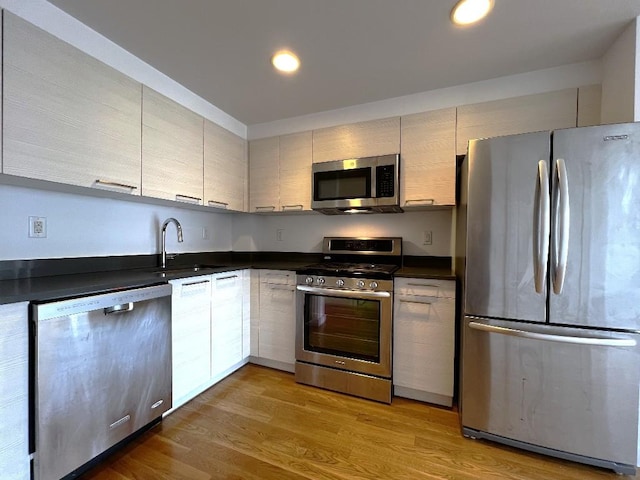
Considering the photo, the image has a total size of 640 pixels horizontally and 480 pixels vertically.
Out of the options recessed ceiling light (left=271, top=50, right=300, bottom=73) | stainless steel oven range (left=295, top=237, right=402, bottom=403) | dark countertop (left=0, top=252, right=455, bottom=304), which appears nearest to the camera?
dark countertop (left=0, top=252, right=455, bottom=304)

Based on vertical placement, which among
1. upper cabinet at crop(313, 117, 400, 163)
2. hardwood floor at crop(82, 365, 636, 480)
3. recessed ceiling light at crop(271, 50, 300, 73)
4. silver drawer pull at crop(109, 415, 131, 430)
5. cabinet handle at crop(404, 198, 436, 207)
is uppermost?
recessed ceiling light at crop(271, 50, 300, 73)

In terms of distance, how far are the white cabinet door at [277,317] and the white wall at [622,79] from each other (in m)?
2.29

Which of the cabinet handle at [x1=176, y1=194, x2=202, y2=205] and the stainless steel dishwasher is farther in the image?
the cabinet handle at [x1=176, y1=194, x2=202, y2=205]

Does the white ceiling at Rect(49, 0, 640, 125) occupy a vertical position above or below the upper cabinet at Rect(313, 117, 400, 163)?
above

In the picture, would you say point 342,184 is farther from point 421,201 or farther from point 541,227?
point 541,227

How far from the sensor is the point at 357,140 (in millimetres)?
2309

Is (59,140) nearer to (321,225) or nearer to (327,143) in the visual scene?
(327,143)

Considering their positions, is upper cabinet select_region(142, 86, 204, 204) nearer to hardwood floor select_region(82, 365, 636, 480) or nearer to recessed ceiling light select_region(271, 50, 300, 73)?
recessed ceiling light select_region(271, 50, 300, 73)

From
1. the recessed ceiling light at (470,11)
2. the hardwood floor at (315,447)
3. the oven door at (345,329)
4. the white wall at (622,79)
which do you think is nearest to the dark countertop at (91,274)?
the oven door at (345,329)

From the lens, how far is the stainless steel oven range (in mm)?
1967

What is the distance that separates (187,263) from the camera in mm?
2521

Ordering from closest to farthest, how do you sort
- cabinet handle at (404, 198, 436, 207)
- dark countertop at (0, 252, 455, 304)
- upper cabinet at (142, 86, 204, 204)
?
dark countertop at (0, 252, 455, 304), upper cabinet at (142, 86, 204, 204), cabinet handle at (404, 198, 436, 207)

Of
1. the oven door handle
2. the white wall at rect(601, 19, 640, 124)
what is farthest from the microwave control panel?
the white wall at rect(601, 19, 640, 124)

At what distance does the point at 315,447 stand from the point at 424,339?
3.21 feet
